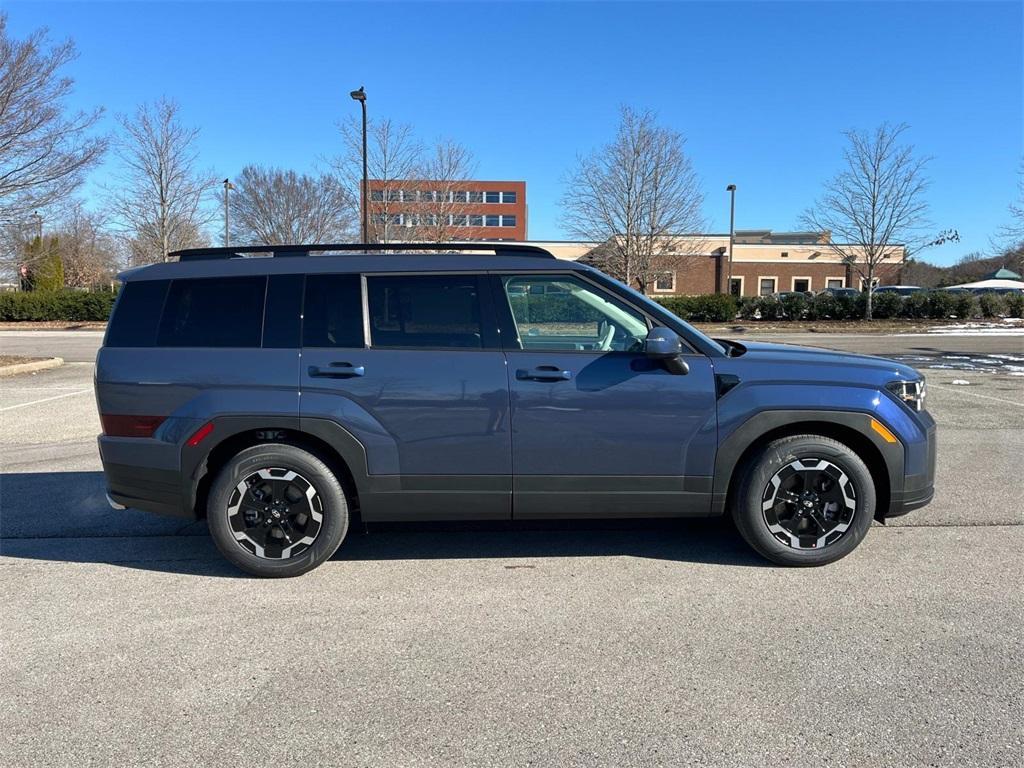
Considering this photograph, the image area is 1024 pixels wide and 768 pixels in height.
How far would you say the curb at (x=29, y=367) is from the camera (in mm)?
14492

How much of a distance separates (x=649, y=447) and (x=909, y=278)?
313ft

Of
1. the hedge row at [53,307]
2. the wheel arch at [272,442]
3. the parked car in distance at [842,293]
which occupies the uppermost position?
the parked car in distance at [842,293]

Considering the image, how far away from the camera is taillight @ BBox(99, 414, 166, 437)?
413cm

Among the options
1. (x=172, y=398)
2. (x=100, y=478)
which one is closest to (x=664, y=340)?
(x=172, y=398)

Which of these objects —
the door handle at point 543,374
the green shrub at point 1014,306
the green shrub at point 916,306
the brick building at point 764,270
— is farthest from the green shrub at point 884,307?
the door handle at point 543,374

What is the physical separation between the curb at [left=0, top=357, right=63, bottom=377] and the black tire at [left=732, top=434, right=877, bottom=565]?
15.4m

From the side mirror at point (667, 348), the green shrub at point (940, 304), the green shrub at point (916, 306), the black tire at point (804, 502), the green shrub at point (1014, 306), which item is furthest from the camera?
the green shrub at point (1014, 306)

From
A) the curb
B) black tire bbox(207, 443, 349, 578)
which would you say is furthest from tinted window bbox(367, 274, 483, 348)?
the curb

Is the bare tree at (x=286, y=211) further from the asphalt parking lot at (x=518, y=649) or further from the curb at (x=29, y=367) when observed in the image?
the asphalt parking lot at (x=518, y=649)

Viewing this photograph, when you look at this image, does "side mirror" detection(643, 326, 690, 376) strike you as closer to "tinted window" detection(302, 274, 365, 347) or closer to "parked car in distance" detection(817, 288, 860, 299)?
"tinted window" detection(302, 274, 365, 347)

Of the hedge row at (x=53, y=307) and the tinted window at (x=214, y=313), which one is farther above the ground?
the hedge row at (x=53, y=307)

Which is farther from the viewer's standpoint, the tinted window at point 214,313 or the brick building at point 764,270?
the brick building at point 764,270

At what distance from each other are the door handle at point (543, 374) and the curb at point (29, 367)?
569 inches

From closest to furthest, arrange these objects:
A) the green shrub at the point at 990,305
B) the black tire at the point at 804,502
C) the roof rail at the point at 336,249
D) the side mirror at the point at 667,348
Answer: the side mirror at the point at 667,348
the black tire at the point at 804,502
the roof rail at the point at 336,249
the green shrub at the point at 990,305
